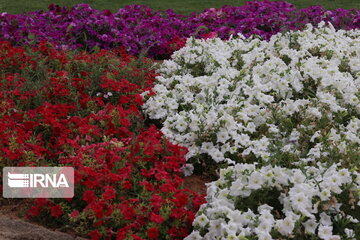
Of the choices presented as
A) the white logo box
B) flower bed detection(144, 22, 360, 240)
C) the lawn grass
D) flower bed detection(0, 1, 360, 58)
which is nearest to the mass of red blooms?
the white logo box

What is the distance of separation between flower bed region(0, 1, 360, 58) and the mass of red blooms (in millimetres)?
1016

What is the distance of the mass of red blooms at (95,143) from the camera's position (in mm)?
3740

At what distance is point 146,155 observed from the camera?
4.46 metres

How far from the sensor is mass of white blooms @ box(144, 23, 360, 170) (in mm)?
4301

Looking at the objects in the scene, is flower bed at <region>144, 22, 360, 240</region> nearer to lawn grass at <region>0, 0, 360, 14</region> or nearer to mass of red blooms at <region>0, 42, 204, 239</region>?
mass of red blooms at <region>0, 42, 204, 239</region>

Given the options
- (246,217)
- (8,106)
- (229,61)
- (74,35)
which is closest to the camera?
(246,217)

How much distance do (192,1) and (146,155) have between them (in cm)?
885

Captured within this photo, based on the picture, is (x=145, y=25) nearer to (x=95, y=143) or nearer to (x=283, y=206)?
(x=95, y=143)

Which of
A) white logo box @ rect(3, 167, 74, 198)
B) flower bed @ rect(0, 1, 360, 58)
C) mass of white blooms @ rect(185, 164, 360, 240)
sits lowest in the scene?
white logo box @ rect(3, 167, 74, 198)

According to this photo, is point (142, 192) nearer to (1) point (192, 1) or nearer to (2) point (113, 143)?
(2) point (113, 143)

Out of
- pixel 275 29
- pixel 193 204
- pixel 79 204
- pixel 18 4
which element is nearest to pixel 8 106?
pixel 79 204

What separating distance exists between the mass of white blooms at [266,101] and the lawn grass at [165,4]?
5.28m

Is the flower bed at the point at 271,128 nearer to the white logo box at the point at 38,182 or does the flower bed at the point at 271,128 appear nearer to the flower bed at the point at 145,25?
the flower bed at the point at 145,25

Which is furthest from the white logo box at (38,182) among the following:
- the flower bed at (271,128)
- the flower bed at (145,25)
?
the flower bed at (145,25)
